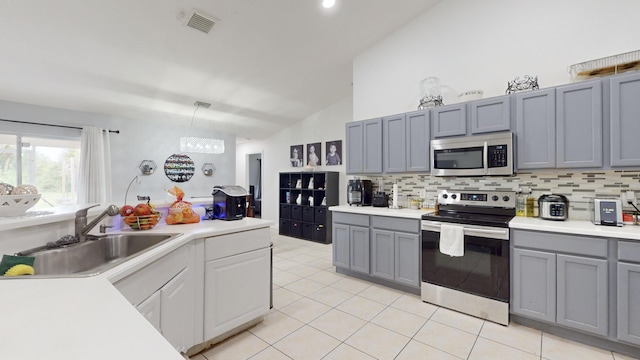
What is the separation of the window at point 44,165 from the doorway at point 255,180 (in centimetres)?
Result: 422

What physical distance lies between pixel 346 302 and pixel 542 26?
3.41m

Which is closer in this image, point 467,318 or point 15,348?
point 15,348

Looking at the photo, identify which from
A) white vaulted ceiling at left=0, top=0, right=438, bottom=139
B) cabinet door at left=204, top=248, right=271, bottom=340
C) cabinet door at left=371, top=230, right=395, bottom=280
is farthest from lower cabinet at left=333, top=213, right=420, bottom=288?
white vaulted ceiling at left=0, top=0, right=438, bottom=139

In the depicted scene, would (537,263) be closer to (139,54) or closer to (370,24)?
(370,24)

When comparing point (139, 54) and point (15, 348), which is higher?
point (139, 54)

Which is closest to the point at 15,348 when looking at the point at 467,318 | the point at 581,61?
the point at 467,318

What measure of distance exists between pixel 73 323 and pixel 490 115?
326 centimetres

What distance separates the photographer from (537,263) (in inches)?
88.9

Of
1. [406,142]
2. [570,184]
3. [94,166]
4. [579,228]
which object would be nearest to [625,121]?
[570,184]

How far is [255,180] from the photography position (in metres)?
9.02

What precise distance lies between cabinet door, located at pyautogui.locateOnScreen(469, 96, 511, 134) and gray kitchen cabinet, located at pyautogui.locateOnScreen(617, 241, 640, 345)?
1273mm

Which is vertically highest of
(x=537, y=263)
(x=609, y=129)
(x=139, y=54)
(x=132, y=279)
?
(x=139, y=54)

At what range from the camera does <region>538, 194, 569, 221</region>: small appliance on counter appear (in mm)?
2402

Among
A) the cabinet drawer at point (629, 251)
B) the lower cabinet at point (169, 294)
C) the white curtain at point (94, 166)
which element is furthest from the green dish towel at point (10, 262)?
the white curtain at point (94, 166)
